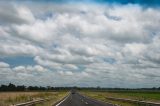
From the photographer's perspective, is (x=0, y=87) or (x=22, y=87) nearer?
(x=0, y=87)

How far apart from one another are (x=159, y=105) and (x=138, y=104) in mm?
9282

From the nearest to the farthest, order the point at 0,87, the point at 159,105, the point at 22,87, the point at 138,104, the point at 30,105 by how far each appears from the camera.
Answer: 1. the point at 159,105
2. the point at 30,105
3. the point at 138,104
4. the point at 0,87
5. the point at 22,87

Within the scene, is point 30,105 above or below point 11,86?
below

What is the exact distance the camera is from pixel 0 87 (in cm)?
18325

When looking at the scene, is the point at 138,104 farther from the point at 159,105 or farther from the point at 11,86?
the point at 11,86

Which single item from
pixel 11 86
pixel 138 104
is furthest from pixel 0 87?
pixel 138 104

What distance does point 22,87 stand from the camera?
199625 mm

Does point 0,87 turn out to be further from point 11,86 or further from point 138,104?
point 138,104

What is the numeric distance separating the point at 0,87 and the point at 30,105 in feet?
527

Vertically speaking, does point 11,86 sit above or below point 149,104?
above

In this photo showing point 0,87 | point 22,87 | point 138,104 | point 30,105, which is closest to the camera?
point 30,105

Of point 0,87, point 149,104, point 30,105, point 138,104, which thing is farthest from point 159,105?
point 0,87

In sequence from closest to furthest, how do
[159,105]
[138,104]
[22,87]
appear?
[159,105] → [138,104] → [22,87]

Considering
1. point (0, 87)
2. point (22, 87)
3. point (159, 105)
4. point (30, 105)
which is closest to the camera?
point (159, 105)
